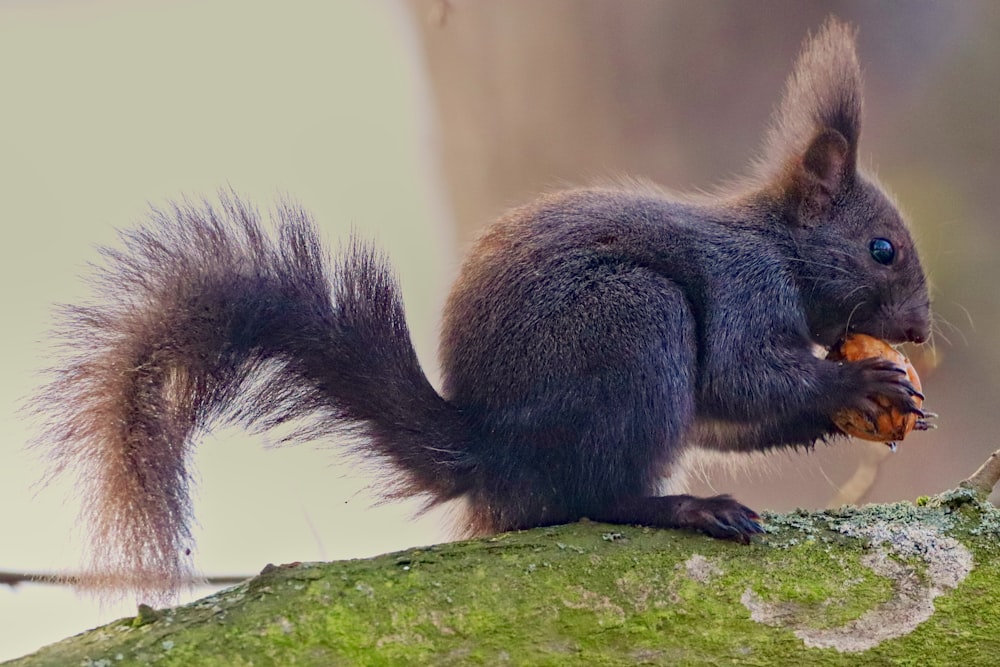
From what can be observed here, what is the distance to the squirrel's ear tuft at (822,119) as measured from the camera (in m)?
2.81

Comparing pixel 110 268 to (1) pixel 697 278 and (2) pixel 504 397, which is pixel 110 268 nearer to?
(2) pixel 504 397

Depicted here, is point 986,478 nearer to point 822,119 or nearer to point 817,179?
point 817,179

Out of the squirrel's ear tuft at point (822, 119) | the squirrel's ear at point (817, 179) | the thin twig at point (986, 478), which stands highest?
the squirrel's ear tuft at point (822, 119)

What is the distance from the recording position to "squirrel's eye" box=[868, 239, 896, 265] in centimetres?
292

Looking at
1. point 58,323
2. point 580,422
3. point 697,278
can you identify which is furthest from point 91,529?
point 697,278

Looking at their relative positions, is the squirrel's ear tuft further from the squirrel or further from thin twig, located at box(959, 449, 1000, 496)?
thin twig, located at box(959, 449, 1000, 496)

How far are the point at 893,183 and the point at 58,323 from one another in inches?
139

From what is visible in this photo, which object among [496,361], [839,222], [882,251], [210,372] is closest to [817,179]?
[839,222]

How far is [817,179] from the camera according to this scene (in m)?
2.96

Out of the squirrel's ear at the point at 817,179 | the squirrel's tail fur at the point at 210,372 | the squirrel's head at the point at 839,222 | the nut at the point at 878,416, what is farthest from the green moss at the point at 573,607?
the squirrel's ear at the point at 817,179

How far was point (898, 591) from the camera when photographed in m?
1.87

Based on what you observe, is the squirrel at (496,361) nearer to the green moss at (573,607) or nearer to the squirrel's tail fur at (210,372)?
the squirrel's tail fur at (210,372)

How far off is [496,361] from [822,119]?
143 cm

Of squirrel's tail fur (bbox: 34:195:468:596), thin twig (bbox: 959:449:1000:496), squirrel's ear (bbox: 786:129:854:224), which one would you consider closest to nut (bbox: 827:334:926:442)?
thin twig (bbox: 959:449:1000:496)
